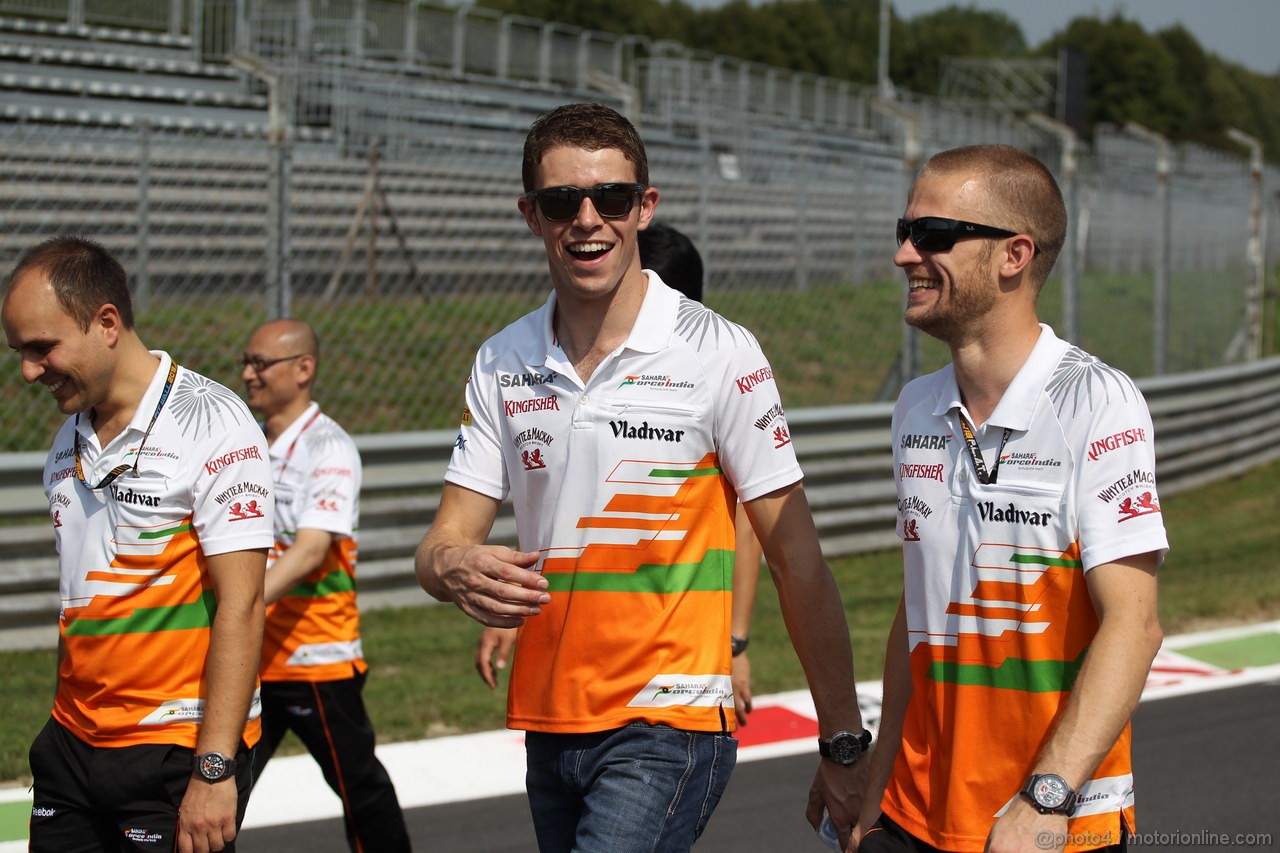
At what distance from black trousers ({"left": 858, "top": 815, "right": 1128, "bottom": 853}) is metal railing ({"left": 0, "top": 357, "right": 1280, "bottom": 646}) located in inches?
223

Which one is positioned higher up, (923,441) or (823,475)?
(923,441)

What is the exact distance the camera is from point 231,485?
3.53 meters

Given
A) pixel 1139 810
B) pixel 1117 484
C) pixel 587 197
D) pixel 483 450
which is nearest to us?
pixel 1117 484

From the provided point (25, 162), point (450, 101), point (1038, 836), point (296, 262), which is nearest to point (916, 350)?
point (296, 262)

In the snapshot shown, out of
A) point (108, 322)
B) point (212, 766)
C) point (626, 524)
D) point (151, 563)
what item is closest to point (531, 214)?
point (626, 524)

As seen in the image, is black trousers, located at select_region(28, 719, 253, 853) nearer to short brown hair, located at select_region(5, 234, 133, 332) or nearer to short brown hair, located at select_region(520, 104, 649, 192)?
short brown hair, located at select_region(5, 234, 133, 332)

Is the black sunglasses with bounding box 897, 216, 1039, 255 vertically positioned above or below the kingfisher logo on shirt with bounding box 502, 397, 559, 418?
above

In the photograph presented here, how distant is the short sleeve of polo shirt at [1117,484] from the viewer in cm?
274

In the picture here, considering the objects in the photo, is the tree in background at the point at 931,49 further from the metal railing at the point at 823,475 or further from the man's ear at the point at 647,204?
the man's ear at the point at 647,204

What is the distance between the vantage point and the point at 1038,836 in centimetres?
263

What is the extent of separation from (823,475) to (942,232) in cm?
757

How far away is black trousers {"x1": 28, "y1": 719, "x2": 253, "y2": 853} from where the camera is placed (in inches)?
137

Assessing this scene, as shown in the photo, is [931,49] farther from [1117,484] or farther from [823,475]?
[1117,484]

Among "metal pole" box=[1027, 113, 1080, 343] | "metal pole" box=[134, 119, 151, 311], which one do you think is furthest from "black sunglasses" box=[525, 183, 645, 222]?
"metal pole" box=[1027, 113, 1080, 343]
